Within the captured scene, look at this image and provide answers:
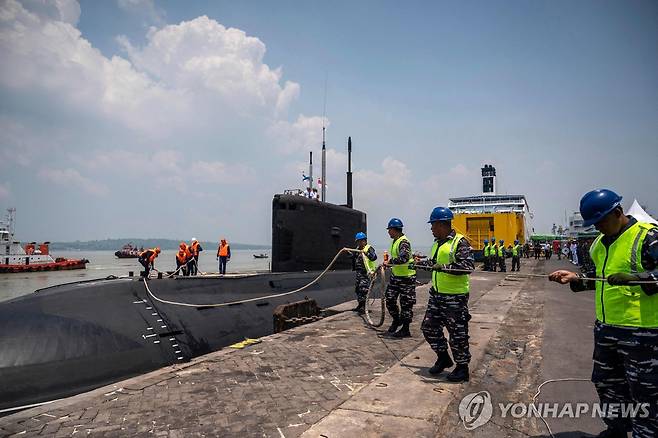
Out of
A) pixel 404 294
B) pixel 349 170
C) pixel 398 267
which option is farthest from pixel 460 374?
pixel 349 170

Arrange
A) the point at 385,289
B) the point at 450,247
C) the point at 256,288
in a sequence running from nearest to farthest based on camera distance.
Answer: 1. the point at 450,247
2. the point at 385,289
3. the point at 256,288

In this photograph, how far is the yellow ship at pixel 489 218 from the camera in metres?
32.9

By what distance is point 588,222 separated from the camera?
3.17m

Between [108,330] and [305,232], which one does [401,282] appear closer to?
[108,330]

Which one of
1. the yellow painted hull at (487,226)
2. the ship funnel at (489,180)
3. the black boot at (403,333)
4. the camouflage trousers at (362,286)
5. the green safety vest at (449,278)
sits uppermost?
the ship funnel at (489,180)

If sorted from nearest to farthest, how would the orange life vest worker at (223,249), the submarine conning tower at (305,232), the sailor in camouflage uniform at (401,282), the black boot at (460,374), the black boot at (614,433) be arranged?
the black boot at (614,433), the black boot at (460,374), the sailor in camouflage uniform at (401,282), the submarine conning tower at (305,232), the orange life vest worker at (223,249)

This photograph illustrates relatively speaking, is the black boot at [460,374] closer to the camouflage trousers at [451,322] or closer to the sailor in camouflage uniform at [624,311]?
the camouflage trousers at [451,322]

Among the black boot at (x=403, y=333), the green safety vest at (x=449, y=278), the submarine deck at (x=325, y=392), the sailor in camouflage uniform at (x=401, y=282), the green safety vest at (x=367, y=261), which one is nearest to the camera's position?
the submarine deck at (x=325, y=392)

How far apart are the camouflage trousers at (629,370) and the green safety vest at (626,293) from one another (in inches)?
2.4

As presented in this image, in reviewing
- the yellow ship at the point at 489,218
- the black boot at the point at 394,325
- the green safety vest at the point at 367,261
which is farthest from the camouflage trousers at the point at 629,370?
the yellow ship at the point at 489,218

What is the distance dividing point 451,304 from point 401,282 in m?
2.45

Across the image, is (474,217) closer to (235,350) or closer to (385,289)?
(385,289)

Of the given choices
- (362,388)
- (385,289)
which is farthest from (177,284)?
(362,388)

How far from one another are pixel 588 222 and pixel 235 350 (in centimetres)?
517
